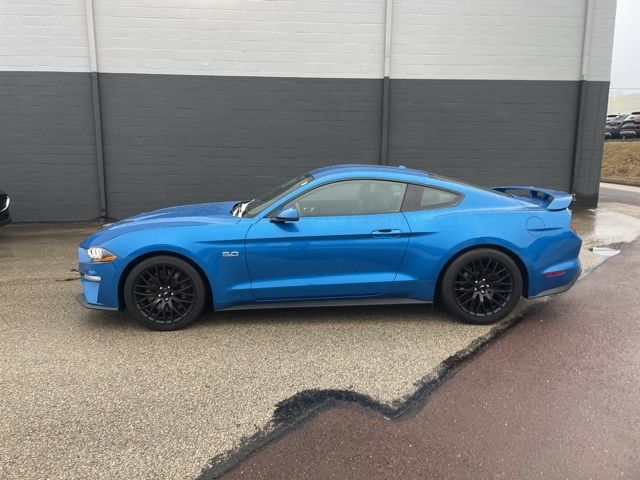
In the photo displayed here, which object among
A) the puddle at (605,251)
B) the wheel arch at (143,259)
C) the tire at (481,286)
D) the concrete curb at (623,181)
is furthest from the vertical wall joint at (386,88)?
the concrete curb at (623,181)

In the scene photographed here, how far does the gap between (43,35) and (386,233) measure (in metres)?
8.38

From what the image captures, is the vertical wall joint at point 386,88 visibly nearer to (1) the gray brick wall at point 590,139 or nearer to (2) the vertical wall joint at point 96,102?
(1) the gray brick wall at point 590,139

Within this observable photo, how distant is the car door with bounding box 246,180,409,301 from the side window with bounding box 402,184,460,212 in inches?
5.6

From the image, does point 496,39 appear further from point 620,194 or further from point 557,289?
point 620,194

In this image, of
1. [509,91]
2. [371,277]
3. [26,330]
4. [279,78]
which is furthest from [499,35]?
[26,330]

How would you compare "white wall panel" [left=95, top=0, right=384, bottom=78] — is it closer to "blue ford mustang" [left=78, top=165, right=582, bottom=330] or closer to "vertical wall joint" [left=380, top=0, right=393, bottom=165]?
"vertical wall joint" [left=380, top=0, right=393, bottom=165]

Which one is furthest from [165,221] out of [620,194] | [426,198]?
[620,194]

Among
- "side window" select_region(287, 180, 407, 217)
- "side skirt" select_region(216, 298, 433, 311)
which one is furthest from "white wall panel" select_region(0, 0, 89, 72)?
"side skirt" select_region(216, 298, 433, 311)

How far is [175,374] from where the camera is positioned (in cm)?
377

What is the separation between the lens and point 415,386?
11.8ft

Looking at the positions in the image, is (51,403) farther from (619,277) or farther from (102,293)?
(619,277)

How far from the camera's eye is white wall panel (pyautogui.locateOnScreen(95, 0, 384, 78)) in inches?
384

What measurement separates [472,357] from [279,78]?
7547mm

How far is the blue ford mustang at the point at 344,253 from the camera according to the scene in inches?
175
